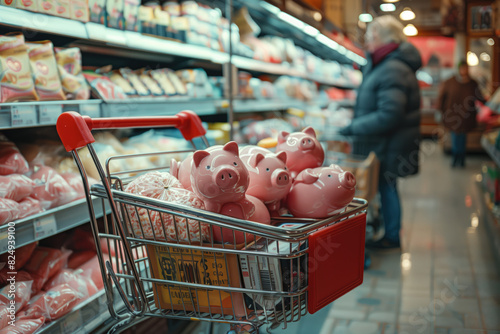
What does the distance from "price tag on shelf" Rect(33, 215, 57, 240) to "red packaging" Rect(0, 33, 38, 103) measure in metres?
0.38

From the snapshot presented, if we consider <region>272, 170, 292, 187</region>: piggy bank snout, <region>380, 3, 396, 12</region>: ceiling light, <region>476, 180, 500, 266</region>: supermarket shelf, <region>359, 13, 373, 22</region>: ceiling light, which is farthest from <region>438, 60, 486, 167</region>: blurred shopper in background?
<region>272, 170, 292, 187</region>: piggy bank snout

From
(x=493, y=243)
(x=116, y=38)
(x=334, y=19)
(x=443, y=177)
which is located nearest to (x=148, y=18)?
(x=116, y=38)

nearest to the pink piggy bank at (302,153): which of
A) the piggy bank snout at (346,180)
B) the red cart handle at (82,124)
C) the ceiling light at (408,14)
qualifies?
the piggy bank snout at (346,180)

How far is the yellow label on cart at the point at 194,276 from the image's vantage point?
1.08m

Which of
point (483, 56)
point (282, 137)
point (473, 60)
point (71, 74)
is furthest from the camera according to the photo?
Answer: point (473, 60)

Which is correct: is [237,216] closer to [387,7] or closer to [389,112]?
[389,112]

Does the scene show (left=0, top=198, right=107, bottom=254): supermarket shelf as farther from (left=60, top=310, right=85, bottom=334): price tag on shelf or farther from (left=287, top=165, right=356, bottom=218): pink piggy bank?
(left=287, top=165, right=356, bottom=218): pink piggy bank

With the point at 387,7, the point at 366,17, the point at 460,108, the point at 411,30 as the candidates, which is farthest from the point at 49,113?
the point at 411,30

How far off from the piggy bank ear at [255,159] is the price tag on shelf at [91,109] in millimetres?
767

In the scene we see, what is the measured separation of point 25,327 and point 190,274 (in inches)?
21.8

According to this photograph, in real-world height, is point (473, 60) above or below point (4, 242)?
above

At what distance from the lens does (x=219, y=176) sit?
997 mm

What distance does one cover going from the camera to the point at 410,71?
331cm

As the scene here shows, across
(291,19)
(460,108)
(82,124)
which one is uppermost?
(291,19)
